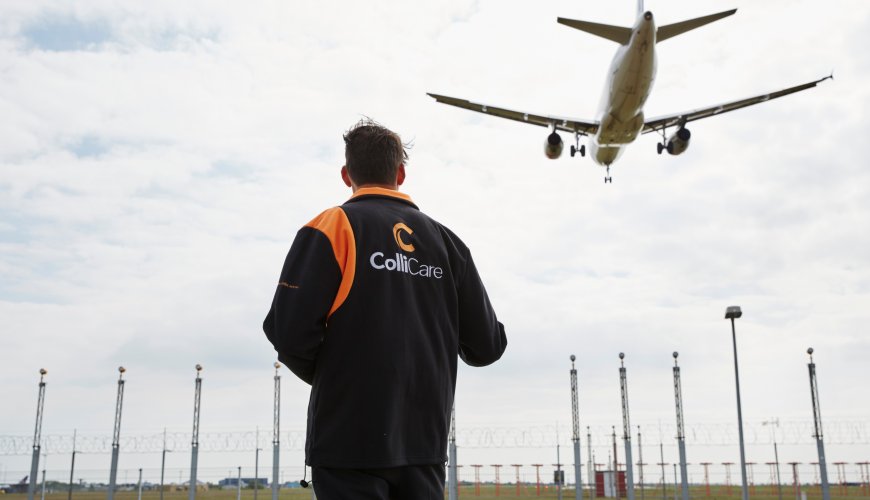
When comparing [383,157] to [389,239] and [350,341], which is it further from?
[350,341]

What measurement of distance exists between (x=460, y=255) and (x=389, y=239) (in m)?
0.44

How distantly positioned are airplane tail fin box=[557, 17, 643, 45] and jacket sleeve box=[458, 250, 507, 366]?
25.4m

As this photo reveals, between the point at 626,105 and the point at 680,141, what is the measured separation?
218 inches

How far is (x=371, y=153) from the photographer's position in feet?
11.2

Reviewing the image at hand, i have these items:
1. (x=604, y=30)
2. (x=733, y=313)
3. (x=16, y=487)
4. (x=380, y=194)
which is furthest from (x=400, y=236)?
(x=16, y=487)

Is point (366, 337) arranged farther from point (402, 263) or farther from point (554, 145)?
point (554, 145)

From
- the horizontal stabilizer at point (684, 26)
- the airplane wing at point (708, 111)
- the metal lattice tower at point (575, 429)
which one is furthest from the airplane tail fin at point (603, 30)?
the metal lattice tower at point (575, 429)

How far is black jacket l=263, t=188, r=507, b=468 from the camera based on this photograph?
113 inches

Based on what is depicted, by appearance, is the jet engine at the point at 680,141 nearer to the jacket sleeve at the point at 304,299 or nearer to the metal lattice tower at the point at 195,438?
the metal lattice tower at the point at 195,438

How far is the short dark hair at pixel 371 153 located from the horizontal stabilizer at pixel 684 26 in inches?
1112

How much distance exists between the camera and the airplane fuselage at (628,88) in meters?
25.6

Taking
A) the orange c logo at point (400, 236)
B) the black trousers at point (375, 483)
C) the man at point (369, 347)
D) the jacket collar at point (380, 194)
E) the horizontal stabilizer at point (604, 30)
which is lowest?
the black trousers at point (375, 483)

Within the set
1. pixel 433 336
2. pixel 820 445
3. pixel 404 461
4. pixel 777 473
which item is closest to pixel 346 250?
pixel 433 336

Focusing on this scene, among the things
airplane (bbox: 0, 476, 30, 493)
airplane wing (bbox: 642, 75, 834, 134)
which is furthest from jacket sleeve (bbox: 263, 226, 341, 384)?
airplane (bbox: 0, 476, 30, 493)
